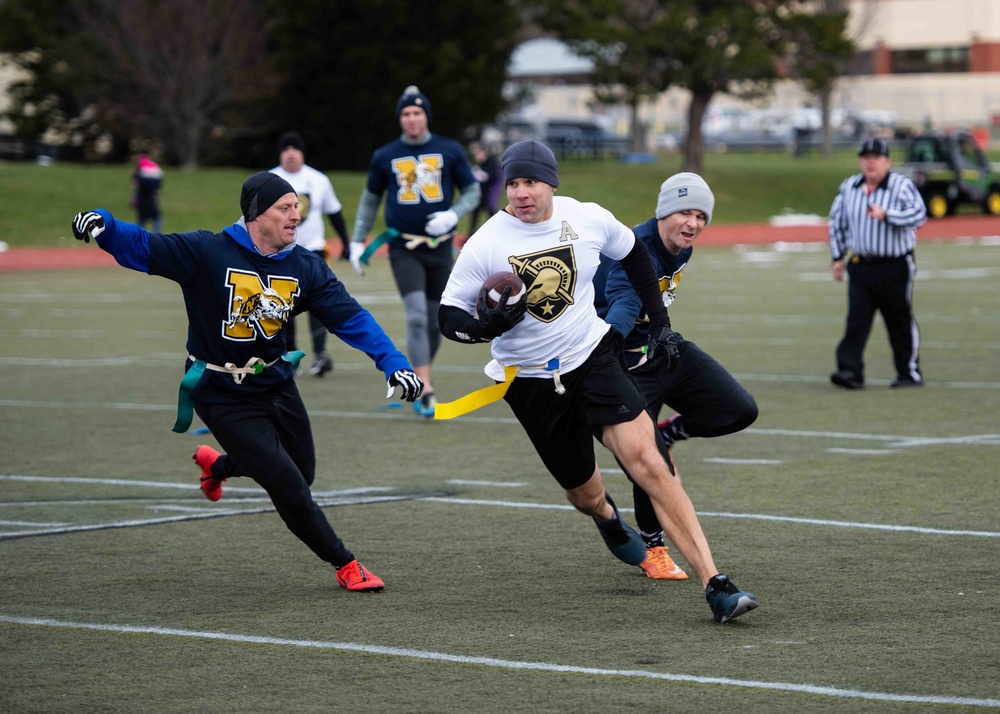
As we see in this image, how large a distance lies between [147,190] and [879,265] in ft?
75.0

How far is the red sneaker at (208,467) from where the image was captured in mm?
7672

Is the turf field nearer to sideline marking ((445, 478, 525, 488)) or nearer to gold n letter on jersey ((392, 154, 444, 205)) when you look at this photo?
sideline marking ((445, 478, 525, 488))

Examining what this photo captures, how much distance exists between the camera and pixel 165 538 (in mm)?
8141

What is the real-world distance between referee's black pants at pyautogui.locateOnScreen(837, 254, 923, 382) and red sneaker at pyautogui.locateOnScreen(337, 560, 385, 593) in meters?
7.43

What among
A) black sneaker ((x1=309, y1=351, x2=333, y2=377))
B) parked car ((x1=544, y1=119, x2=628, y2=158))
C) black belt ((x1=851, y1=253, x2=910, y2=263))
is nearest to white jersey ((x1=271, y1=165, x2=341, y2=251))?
black sneaker ((x1=309, y1=351, x2=333, y2=377))

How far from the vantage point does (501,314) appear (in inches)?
243

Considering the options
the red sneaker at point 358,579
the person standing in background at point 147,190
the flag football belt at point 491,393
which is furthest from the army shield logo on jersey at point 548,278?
the person standing in background at point 147,190

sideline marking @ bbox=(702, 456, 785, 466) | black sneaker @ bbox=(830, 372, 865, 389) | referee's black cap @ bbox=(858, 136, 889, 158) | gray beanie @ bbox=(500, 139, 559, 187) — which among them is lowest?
black sneaker @ bbox=(830, 372, 865, 389)

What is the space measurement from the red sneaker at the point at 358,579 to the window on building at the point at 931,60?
283 ft

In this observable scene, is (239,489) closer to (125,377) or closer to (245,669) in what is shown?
(245,669)

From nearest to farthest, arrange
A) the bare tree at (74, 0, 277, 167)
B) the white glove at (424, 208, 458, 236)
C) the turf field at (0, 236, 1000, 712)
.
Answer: the turf field at (0, 236, 1000, 712)
the white glove at (424, 208, 458, 236)
the bare tree at (74, 0, 277, 167)

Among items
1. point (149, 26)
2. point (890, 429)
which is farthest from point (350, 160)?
point (890, 429)

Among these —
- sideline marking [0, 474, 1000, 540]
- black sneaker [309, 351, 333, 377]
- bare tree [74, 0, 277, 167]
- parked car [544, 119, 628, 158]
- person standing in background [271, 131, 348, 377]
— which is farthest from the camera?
parked car [544, 119, 628, 158]

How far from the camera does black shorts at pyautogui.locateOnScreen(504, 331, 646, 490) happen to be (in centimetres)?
652
